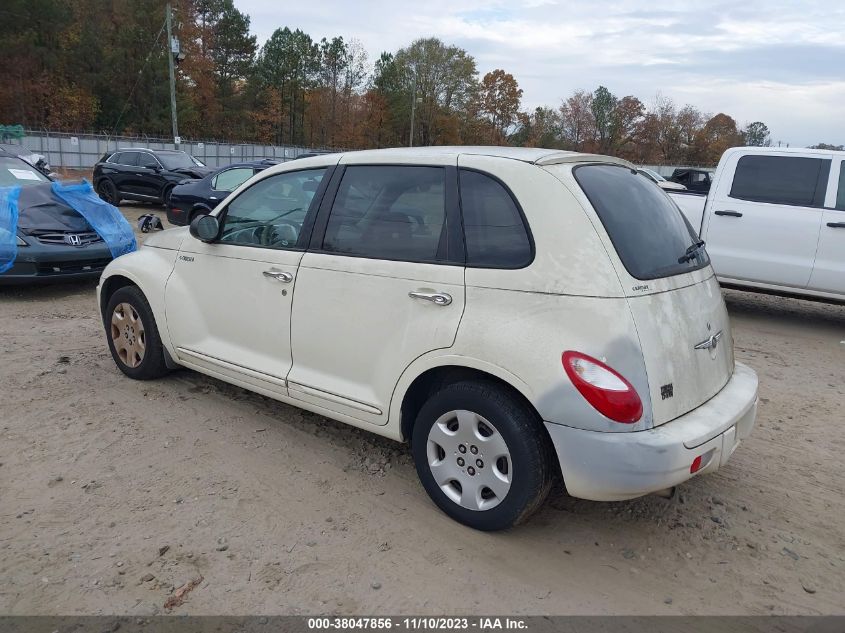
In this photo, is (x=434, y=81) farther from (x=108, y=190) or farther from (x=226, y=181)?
(x=226, y=181)

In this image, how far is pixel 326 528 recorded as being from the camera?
3.15 m

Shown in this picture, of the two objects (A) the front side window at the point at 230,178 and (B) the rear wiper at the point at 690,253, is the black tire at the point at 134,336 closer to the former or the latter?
(B) the rear wiper at the point at 690,253

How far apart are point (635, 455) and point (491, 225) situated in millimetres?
1218

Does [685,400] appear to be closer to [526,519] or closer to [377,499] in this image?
[526,519]

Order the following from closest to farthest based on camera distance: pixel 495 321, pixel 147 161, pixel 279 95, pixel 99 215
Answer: pixel 495 321, pixel 99 215, pixel 147 161, pixel 279 95

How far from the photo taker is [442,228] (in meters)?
3.20

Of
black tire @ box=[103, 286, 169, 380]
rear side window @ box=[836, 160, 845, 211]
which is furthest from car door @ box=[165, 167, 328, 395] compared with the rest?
rear side window @ box=[836, 160, 845, 211]

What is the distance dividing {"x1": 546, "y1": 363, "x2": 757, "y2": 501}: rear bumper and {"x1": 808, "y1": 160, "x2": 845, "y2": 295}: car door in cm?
521

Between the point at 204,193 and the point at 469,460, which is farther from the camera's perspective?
the point at 204,193

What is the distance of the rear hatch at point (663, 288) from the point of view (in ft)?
9.07

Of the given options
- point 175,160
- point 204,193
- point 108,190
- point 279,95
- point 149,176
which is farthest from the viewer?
point 279,95

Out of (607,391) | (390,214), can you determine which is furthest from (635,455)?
(390,214)

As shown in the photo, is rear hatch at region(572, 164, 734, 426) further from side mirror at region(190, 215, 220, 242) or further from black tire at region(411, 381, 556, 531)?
side mirror at region(190, 215, 220, 242)

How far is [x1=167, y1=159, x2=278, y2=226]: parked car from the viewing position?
12.2 metres
